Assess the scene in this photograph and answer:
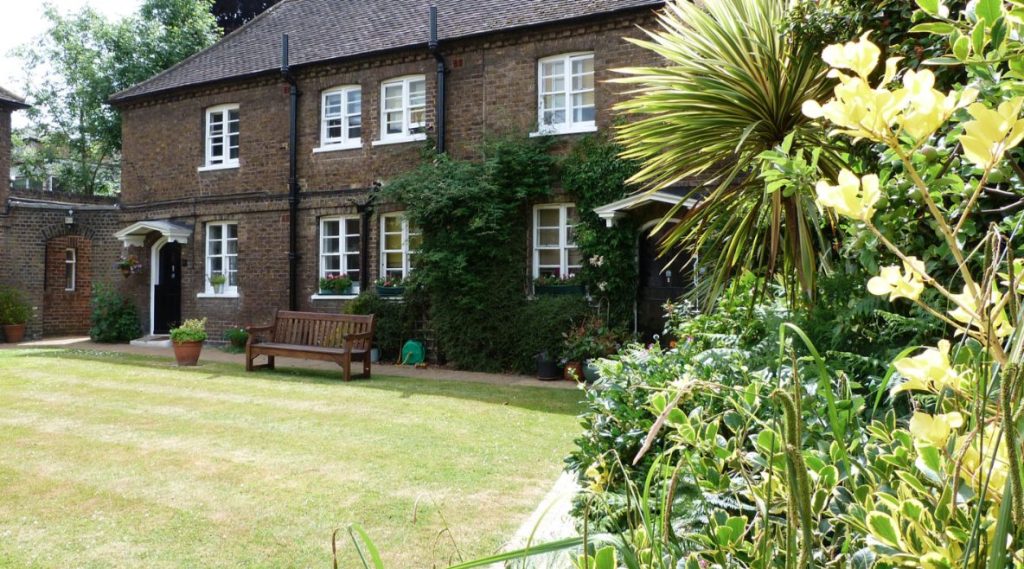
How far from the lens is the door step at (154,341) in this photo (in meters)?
17.1

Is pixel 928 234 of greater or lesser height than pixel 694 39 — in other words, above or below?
below

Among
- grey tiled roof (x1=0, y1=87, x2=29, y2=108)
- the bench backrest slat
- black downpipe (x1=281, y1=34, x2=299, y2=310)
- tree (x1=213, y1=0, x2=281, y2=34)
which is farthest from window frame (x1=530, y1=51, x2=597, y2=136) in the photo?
tree (x1=213, y1=0, x2=281, y2=34)

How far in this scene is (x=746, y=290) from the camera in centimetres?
404

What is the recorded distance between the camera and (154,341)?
57.5 feet

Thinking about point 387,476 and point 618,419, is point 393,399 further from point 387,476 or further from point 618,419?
point 618,419

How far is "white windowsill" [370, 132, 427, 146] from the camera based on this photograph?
14508mm

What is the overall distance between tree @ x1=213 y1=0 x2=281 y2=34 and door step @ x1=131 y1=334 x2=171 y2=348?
2025 cm

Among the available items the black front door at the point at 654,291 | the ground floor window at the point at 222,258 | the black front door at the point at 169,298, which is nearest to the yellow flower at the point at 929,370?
the black front door at the point at 654,291

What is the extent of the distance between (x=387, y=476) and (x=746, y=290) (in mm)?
2914

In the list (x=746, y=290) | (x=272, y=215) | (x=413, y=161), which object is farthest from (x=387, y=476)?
(x=272, y=215)

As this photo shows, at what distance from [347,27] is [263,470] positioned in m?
13.5

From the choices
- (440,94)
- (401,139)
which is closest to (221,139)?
(401,139)

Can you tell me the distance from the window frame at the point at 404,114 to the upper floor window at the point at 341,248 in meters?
1.88

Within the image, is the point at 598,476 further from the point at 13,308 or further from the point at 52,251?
the point at 52,251
